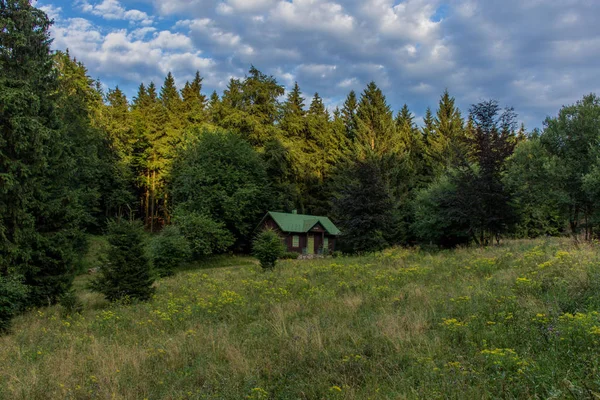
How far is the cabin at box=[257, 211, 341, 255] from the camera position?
35062mm

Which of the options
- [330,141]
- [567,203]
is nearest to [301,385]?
[567,203]

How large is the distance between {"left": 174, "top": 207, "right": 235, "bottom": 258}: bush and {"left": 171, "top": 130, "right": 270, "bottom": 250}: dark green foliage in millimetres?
440

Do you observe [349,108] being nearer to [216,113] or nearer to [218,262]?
[216,113]

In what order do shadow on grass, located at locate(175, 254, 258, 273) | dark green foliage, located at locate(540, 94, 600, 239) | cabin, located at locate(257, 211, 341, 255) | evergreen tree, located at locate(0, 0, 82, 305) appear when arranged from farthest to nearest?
cabin, located at locate(257, 211, 341, 255) < shadow on grass, located at locate(175, 254, 258, 273) < dark green foliage, located at locate(540, 94, 600, 239) < evergreen tree, located at locate(0, 0, 82, 305)

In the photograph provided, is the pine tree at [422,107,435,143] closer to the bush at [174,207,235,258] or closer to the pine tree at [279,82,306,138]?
the pine tree at [279,82,306,138]

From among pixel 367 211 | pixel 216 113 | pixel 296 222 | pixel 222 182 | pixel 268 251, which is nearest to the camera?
pixel 268 251

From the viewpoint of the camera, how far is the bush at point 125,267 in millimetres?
12711

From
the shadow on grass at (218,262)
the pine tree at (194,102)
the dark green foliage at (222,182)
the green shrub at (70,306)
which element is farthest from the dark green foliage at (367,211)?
the pine tree at (194,102)

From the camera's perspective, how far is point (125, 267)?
12844 millimetres

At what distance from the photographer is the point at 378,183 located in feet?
81.0

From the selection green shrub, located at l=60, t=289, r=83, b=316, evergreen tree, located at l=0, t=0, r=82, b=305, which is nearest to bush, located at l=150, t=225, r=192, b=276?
evergreen tree, located at l=0, t=0, r=82, b=305

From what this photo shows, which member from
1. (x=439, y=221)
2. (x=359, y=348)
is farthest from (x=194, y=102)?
(x=359, y=348)

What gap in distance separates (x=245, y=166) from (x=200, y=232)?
346 inches

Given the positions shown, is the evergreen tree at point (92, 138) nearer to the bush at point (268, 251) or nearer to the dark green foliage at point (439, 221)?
the bush at point (268, 251)
